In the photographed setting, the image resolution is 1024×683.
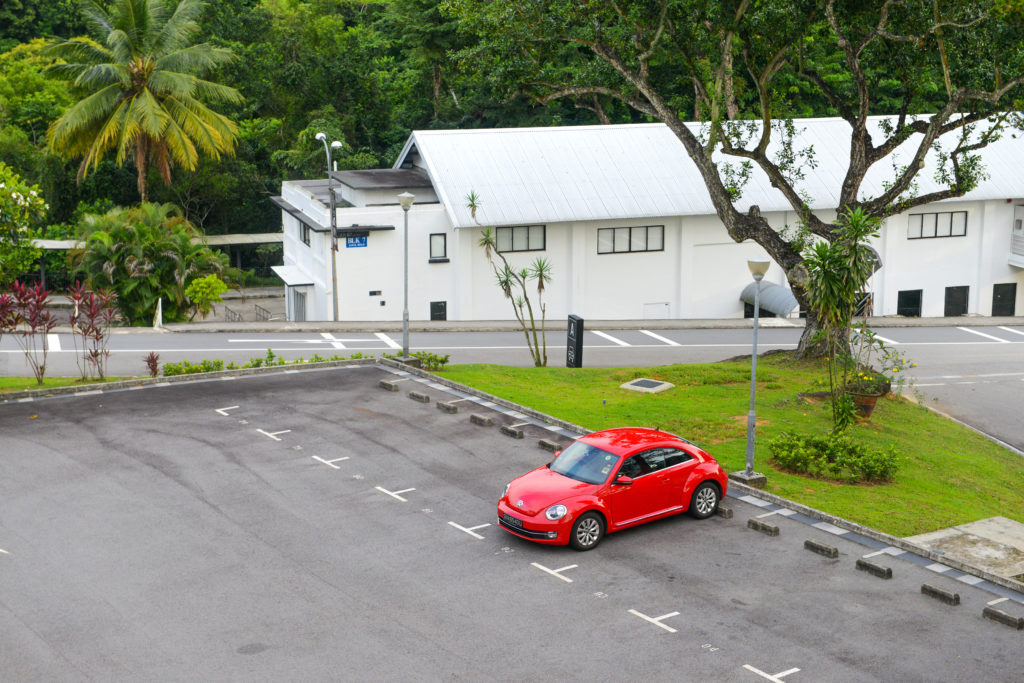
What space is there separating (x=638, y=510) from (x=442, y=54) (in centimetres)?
4814

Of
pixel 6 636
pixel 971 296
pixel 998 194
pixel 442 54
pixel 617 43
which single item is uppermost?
pixel 442 54

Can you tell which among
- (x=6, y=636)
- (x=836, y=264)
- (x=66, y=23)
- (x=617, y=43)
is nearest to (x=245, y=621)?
(x=6, y=636)

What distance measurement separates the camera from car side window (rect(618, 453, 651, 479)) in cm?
1834

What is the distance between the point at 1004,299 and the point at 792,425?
106ft

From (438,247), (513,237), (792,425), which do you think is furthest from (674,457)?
(438,247)

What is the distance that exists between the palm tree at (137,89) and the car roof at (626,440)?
36936 millimetres

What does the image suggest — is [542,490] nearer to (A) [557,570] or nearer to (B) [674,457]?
(A) [557,570]

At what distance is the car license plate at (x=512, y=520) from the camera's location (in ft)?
58.2

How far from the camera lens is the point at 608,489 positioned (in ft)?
58.9

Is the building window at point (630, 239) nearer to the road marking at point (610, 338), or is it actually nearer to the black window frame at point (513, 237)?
the black window frame at point (513, 237)

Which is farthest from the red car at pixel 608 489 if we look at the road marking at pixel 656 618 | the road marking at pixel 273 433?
the road marking at pixel 273 433

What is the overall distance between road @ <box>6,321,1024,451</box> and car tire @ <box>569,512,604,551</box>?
1673 centimetres

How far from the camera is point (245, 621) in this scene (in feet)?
49.4

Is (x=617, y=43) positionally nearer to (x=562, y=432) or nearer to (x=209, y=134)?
(x=562, y=432)
